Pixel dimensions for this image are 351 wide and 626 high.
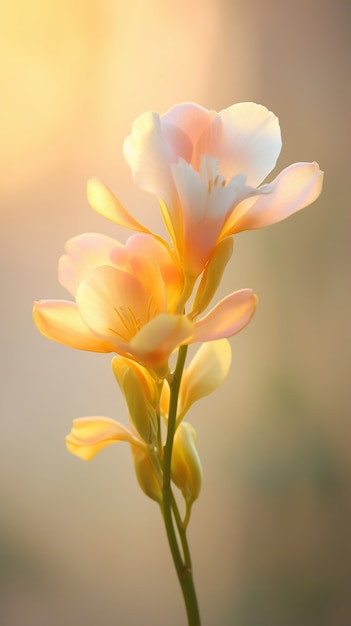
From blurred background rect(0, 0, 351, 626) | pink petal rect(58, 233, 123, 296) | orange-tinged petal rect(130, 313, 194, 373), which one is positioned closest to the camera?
orange-tinged petal rect(130, 313, 194, 373)

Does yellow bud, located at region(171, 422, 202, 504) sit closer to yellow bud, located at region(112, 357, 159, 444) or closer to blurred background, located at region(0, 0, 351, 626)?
yellow bud, located at region(112, 357, 159, 444)

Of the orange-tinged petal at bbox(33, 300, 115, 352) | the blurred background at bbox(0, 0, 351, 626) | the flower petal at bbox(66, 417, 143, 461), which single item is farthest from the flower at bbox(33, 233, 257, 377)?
the blurred background at bbox(0, 0, 351, 626)

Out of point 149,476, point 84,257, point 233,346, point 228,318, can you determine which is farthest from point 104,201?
Answer: point 233,346

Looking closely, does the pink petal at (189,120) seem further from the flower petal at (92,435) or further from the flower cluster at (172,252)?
the flower petal at (92,435)

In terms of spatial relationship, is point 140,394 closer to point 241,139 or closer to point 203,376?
point 203,376

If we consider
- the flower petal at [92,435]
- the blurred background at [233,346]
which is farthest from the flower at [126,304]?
the blurred background at [233,346]
